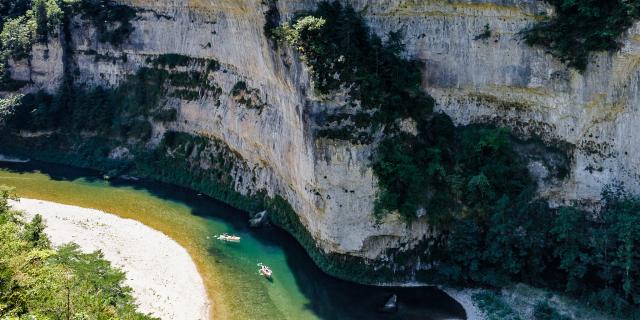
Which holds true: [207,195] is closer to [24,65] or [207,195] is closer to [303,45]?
[303,45]

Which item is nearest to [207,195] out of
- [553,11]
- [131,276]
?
[131,276]

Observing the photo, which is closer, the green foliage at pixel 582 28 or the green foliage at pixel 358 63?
the green foliage at pixel 582 28

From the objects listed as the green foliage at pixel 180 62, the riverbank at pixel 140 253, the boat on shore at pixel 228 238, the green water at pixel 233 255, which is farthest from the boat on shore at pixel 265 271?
the green foliage at pixel 180 62

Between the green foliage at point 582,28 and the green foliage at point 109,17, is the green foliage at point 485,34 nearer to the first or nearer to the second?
the green foliage at point 582,28

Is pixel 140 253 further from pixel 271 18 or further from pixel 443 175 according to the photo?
pixel 443 175

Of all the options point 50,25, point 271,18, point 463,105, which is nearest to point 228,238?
point 271,18

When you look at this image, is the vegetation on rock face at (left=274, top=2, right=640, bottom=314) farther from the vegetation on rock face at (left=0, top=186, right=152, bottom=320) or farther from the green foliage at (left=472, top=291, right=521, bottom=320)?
the vegetation on rock face at (left=0, top=186, right=152, bottom=320)

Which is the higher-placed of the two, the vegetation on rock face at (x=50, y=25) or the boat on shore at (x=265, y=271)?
the vegetation on rock face at (x=50, y=25)
